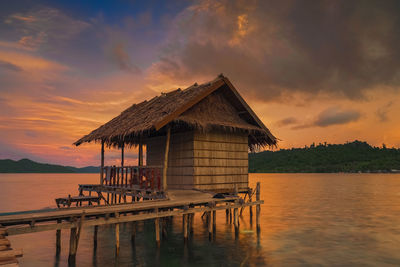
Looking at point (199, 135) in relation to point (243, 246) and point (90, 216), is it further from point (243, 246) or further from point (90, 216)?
point (90, 216)

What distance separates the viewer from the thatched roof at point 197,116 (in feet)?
46.2

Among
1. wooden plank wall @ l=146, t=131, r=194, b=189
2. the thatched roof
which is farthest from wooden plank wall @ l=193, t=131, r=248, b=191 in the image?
the thatched roof

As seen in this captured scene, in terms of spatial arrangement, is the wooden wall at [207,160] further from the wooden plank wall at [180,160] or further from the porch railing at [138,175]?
the porch railing at [138,175]

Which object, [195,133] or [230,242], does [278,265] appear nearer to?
[230,242]

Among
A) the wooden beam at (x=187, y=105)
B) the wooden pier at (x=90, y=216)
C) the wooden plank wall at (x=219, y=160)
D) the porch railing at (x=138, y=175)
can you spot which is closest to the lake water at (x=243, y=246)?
the wooden pier at (x=90, y=216)

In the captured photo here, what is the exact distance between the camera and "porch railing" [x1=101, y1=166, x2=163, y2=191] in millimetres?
14328

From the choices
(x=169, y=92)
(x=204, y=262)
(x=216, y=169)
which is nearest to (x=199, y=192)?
(x=216, y=169)

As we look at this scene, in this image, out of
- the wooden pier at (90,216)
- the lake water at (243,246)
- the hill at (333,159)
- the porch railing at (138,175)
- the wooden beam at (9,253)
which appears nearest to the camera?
the wooden beam at (9,253)

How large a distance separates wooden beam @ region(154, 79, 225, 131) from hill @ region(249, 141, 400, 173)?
120518 mm

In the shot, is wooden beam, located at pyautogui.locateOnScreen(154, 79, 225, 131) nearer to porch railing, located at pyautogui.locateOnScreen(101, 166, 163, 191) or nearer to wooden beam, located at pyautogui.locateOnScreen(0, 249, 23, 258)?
porch railing, located at pyautogui.locateOnScreen(101, 166, 163, 191)

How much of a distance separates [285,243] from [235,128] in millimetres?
6274

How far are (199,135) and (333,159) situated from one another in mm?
133099

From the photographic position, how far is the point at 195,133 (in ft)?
49.0

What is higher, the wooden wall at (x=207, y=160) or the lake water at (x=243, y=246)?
the wooden wall at (x=207, y=160)
